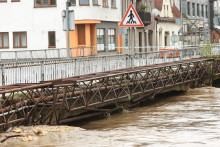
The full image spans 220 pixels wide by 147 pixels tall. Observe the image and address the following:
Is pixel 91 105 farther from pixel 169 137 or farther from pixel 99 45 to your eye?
pixel 99 45

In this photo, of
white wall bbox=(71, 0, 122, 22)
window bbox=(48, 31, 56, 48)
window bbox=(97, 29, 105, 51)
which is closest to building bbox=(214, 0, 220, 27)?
white wall bbox=(71, 0, 122, 22)

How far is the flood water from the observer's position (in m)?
14.6

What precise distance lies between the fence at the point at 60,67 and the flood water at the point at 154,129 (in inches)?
89.6

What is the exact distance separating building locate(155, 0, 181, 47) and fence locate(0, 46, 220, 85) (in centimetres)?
2906

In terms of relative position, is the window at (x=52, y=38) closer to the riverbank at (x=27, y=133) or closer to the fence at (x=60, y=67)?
the fence at (x=60, y=67)

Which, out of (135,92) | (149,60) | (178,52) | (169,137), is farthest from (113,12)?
(169,137)

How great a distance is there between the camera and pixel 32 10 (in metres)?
44.5

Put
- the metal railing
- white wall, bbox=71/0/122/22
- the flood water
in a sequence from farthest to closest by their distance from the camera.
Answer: white wall, bbox=71/0/122/22
the metal railing
the flood water

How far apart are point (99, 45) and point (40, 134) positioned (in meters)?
30.5

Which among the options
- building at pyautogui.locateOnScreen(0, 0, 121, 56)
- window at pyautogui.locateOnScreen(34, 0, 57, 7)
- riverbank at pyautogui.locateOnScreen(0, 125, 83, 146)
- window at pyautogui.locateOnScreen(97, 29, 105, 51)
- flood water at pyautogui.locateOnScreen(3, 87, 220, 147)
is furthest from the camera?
window at pyautogui.locateOnScreen(97, 29, 105, 51)

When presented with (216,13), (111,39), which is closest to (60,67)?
(111,39)

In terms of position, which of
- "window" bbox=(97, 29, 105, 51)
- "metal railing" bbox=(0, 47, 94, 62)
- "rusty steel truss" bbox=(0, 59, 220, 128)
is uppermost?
"window" bbox=(97, 29, 105, 51)

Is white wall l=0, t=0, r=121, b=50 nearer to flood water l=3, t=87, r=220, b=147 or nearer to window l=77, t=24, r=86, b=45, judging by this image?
window l=77, t=24, r=86, b=45

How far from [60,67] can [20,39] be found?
1009 inches
